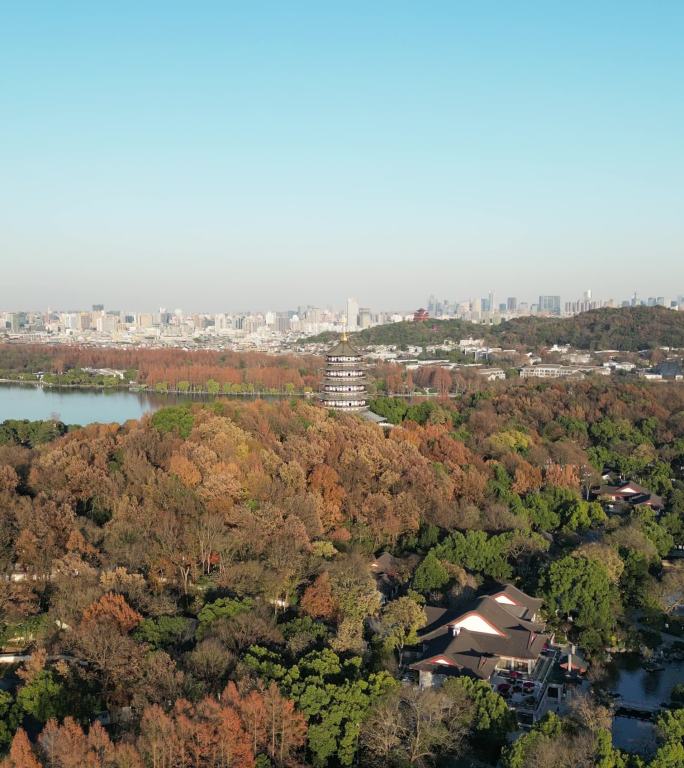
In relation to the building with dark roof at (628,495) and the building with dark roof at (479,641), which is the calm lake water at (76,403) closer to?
the building with dark roof at (628,495)

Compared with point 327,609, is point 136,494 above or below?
above

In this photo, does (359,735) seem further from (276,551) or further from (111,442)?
(111,442)

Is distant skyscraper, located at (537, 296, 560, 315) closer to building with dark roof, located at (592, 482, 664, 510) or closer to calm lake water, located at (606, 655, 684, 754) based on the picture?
building with dark roof, located at (592, 482, 664, 510)

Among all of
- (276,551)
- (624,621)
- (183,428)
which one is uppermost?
(183,428)

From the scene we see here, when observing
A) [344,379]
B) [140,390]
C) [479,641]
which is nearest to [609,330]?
[140,390]

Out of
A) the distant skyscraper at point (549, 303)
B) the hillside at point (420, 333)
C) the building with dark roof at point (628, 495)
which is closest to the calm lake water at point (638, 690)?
the building with dark roof at point (628, 495)

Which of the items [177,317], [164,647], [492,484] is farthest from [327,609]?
[177,317]

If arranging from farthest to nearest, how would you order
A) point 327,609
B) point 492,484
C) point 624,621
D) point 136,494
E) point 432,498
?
point 492,484 < point 432,498 < point 136,494 < point 624,621 < point 327,609
